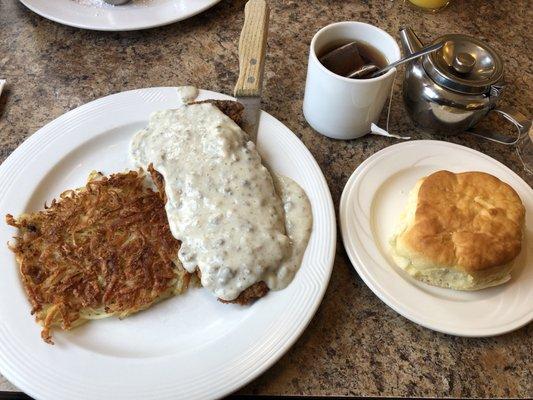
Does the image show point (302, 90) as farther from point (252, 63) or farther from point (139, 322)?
point (139, 322)

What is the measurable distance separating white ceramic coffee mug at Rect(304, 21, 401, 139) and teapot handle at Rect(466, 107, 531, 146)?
37 centimetres

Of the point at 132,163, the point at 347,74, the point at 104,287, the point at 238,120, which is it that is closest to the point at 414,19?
the point at 347,74

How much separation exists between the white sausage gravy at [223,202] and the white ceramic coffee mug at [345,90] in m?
0.27

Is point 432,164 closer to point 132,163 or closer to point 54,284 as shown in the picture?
point 132,163

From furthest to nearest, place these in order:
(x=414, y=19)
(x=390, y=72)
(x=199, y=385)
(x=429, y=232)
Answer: (x=414, y=19) < (x=390, y=72) < (x=429, y=232) < (x=199, y=385)

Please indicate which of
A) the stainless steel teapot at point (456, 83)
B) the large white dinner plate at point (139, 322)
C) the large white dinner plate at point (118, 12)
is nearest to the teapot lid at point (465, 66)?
the stainless steel teapot at point (456, 83)

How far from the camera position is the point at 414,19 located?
1.92 metres

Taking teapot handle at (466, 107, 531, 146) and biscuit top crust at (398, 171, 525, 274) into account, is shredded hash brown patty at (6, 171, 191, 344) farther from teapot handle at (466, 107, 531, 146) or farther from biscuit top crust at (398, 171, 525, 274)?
teapot handle at (466, 107, 531, 146)

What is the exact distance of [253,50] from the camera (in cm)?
143

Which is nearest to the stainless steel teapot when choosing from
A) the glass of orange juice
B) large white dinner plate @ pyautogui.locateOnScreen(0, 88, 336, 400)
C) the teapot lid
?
the teapot lid

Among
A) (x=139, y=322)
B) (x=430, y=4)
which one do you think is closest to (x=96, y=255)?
(x=139, y=322)

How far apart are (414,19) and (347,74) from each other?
732 mm

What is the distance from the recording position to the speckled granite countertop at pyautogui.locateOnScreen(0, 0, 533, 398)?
1.13 metres

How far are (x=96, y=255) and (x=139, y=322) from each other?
21 centimetres
